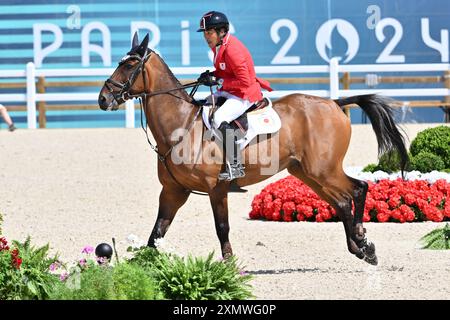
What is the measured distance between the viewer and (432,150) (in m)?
14.3

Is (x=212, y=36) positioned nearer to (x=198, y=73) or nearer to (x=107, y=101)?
(x=107, y=101)

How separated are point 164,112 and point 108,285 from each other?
2.93 meters

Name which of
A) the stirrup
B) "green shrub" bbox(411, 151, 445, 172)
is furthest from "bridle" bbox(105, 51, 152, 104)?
"green shrub" bbox(411, 151, 445, 172)

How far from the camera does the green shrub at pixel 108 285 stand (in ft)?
21.5

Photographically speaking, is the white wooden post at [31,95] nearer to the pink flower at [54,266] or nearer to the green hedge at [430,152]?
the green hedge at [430,152]

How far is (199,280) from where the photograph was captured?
23.1ft

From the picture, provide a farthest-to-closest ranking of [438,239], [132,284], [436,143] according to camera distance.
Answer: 1. [436,143]
2. [438,239]
3. [132,284]

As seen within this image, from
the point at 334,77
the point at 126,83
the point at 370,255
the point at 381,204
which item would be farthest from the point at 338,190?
the point at 334,77

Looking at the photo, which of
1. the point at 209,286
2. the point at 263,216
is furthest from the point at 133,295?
the point at 263,216

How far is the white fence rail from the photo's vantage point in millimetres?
19203

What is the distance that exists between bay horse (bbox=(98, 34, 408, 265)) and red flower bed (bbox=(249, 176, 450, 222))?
270 centimetres
